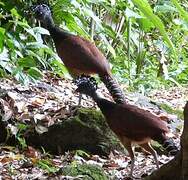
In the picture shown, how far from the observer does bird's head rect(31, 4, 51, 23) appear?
4.35 m

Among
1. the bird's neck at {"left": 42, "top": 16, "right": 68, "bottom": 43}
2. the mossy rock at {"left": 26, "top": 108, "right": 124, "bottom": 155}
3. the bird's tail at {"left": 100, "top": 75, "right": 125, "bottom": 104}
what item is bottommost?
the mossy rock at {"left": 26, "top": 108, "right": 124, "bottom": 155}

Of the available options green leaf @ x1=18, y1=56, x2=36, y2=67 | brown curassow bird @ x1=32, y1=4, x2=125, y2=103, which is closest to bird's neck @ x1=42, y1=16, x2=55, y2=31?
brown curassow bird @ x1=32, y1=4, x2=125, y2=103

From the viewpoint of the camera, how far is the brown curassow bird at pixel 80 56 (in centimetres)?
429

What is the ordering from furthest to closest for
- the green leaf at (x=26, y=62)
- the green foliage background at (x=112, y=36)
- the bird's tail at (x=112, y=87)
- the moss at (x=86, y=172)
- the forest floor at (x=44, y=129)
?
1. the green leaf at (x=26, y=62)
2. the green foliage background at (x=112, y=36)
3. the bird's tail at (x=112, y=87)
4. the forest floor at (x=44, y=129)
5. the moss at (x=86, y=172)

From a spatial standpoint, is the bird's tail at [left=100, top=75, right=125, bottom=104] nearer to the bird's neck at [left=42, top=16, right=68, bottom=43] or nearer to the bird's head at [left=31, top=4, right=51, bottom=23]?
the bird's neck at [left=42, top=16, right=68, bottom=43]

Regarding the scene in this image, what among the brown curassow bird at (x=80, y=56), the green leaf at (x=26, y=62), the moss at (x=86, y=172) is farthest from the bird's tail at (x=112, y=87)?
the green leaf at (x=26, y=62)

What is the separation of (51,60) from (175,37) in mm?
3304

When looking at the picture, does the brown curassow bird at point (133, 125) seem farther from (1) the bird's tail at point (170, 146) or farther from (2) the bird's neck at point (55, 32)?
(2) the bird's neck at point (55, 32)

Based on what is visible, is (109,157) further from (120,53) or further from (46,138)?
(120,53)

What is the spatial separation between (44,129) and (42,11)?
97 cm

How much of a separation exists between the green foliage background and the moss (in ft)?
2.97

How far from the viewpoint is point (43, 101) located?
201 inches

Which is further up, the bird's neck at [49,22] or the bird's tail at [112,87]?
the bird's neck at [49,22]

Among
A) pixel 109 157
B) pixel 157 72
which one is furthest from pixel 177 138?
pixel 157 72
